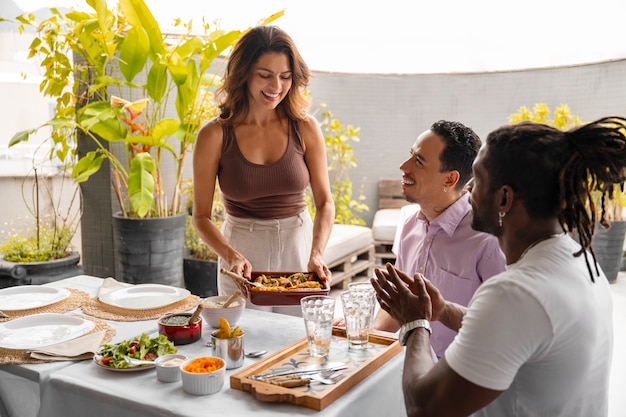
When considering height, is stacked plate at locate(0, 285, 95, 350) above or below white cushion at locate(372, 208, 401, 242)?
above

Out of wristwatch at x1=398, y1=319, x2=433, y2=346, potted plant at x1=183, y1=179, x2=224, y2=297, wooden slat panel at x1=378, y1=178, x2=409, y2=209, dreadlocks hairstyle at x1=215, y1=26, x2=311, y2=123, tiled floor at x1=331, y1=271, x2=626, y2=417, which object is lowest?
tiled floor at x1=331, y1=271, x2=626, y2=417

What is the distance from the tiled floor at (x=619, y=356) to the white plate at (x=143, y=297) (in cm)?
219

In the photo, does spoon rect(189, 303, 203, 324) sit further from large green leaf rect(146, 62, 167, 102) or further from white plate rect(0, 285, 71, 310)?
large green leaf rect(146, 62, 167, 102)

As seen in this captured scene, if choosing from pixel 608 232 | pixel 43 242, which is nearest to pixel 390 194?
pixel 608 232

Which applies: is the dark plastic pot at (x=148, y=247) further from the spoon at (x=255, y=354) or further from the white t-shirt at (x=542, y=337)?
the white t-shirt at (x=542, y=337)

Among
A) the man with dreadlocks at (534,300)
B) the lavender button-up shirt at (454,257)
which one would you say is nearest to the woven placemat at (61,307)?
the lavender button-up shirt at (454,257)

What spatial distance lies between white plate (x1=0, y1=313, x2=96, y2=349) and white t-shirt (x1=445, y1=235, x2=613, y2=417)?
1174 mm

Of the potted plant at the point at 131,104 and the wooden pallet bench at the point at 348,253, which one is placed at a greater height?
the potted plant at the point at 131,104

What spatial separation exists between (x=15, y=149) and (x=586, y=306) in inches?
171

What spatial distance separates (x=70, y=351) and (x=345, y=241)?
3.19 metres

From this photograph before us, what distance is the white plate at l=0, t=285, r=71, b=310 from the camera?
81.1 inches

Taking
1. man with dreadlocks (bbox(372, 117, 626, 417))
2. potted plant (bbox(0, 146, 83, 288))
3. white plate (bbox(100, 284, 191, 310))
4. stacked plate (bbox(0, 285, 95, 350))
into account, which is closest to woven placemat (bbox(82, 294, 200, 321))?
white plate (bbox(100, 284, 191, 310))

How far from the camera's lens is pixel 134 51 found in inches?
147

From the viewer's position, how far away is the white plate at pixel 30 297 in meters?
2.06
